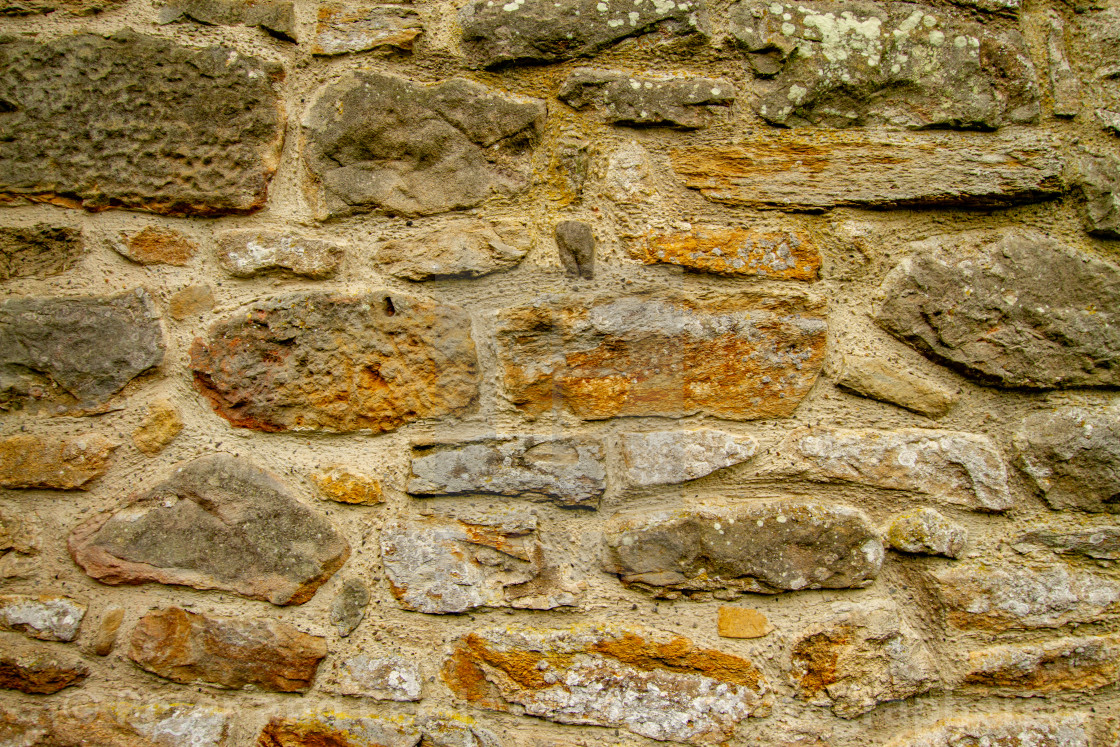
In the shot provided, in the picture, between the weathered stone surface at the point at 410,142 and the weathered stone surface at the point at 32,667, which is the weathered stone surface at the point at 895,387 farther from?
the weathered stone surface at the point at 32,667

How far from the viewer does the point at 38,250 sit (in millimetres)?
1083

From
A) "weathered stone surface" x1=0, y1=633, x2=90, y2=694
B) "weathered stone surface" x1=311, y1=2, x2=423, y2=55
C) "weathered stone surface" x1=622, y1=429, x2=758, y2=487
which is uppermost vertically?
"weathered stone surface" x1=311, y1=2, x2=423, y2=55

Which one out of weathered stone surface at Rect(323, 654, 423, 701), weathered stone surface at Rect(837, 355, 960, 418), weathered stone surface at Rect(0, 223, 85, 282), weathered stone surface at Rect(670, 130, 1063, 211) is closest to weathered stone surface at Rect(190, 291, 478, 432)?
weathered stone surface at Rect(0, 223, 85, 282)

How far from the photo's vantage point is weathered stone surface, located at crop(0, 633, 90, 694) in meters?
1.05

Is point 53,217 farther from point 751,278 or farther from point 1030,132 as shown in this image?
point 1030,132

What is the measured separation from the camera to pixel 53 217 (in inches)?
42.7

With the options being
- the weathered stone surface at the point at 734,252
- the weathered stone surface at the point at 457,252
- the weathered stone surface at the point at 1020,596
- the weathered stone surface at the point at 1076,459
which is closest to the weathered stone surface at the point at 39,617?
the weathered stone surface at the point at 457,252

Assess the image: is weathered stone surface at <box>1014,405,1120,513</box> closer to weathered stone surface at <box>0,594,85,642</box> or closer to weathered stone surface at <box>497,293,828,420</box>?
weathered stone surface at <box>497,293,828,420</box>

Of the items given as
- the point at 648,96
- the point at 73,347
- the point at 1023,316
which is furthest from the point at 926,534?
the point at 73,347

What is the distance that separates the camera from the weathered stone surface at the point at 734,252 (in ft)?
3.52

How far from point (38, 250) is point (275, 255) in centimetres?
38

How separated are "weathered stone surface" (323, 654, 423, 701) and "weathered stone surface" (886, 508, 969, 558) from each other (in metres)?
0.78

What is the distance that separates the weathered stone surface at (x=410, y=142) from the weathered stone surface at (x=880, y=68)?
0.39 metres

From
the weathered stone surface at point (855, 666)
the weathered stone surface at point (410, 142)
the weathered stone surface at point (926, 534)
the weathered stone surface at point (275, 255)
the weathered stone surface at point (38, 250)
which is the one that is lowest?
the weathered stone surface at point (855, 666)
